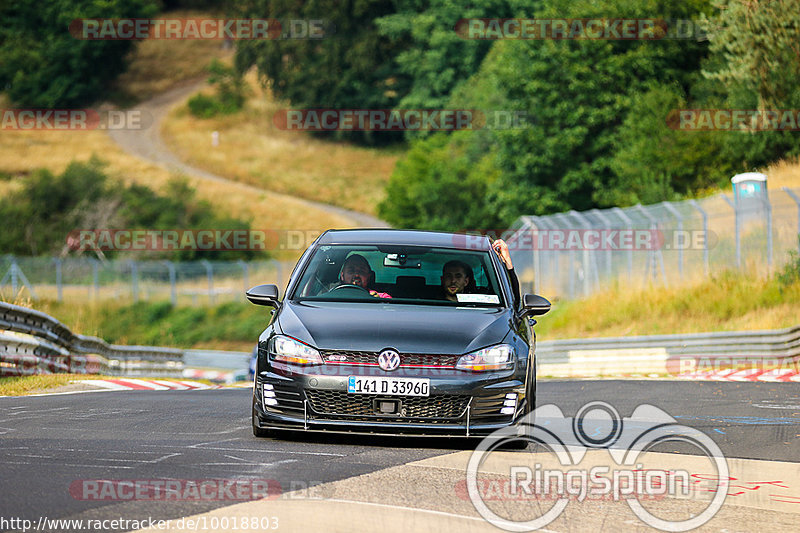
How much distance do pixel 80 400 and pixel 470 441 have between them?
5003 mm

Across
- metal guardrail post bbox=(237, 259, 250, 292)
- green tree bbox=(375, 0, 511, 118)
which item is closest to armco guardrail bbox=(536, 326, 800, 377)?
metal guardrail post bbox=(237, 259, 250, 292)

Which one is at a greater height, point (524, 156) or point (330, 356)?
point (524, 156)

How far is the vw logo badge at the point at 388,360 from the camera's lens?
8.42m

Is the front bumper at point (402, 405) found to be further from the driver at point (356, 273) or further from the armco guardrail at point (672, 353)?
the armco guardrail at point (672, 353)

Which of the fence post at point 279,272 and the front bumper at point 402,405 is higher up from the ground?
the fence post at point 279,272

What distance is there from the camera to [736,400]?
47.5 feet

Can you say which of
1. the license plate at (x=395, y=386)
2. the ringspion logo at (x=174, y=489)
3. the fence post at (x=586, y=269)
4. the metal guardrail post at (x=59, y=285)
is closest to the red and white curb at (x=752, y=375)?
the license plate at (x=395, y=386)

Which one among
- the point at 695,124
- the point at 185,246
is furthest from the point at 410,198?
the point at 695,124

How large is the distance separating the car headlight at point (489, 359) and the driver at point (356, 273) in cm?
146

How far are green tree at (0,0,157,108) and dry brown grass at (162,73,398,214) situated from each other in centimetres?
893

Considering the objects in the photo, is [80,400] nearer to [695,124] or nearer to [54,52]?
[695,124]

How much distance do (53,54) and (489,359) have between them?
10147cm

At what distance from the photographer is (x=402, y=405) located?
8484 millimetres

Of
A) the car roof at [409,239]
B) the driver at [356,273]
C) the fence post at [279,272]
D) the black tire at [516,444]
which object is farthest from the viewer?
the fence post at [279,272]
